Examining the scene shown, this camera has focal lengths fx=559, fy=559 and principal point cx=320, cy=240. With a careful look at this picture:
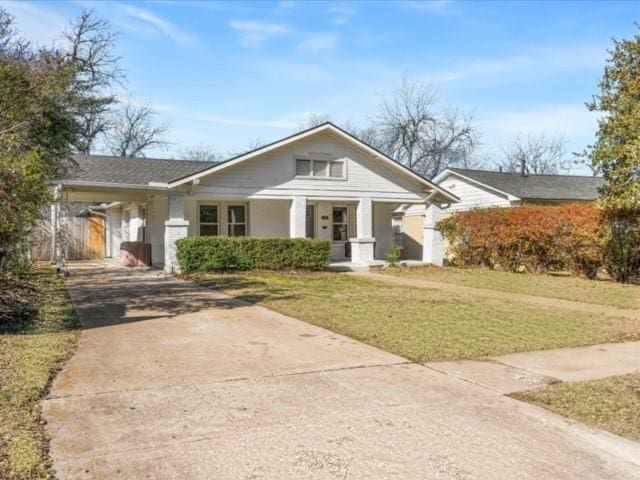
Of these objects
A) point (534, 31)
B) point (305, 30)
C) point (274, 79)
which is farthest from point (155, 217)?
point (534, 31)

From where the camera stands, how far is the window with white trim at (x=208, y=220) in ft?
69.5

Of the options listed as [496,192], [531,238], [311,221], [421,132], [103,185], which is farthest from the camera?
[421,132]

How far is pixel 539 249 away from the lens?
18453 millimetres

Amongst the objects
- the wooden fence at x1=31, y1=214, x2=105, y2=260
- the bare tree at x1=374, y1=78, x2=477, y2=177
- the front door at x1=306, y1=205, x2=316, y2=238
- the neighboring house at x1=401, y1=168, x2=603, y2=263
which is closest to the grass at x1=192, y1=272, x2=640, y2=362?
the front door at x1=306, y1=205, x2=316, y2=238

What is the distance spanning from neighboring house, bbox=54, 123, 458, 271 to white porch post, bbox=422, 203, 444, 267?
240mm

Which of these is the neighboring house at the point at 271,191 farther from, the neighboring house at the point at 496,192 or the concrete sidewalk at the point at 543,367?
the concrete sidewalk at the point at 543,367

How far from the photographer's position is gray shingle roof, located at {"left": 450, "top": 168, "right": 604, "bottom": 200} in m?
29.0

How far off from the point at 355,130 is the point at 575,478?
54.1 meters

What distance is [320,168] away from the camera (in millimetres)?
20953

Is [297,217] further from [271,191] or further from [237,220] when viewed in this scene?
[237,220]

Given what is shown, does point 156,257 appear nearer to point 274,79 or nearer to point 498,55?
point 274,79

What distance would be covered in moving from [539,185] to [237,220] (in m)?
18.0

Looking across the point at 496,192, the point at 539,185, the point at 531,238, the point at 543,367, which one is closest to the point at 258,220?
the point at 531,238

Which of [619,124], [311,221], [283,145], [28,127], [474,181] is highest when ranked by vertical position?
[283,145]
